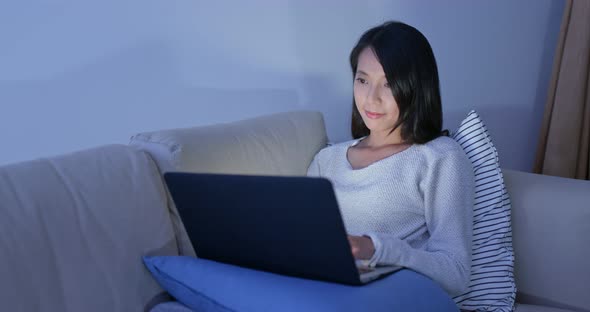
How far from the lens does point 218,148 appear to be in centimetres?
136

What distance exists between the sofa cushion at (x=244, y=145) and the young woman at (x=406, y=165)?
0.14 meters

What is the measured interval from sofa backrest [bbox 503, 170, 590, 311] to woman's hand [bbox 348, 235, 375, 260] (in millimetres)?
575

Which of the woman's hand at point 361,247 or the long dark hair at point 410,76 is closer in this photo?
the woman's hand at point 361,247

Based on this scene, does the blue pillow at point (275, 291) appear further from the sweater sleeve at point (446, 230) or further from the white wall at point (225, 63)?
the white wall at point (225, 63)

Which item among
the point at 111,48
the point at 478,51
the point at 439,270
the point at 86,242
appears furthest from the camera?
the point at 478,51

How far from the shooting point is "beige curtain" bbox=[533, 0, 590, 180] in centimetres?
210

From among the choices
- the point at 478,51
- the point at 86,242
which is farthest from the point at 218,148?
the point at 478,51

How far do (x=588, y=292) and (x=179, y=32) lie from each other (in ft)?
4.10

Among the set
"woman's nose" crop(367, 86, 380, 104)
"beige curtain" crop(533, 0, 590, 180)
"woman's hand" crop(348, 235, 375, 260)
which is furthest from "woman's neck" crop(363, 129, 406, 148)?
"beige curtain" crop(533, 0, 590, 180)

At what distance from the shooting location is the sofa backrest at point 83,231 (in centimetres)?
97

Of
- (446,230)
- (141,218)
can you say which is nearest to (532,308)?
(446,230)

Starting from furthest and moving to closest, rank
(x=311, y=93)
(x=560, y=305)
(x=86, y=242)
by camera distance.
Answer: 1. (x=311, y=93)
2. (x=560, y=305)
3. (x=86, y=242)

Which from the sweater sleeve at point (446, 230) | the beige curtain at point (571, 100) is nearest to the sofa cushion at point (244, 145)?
the sweater sleeve at point (446, 230)

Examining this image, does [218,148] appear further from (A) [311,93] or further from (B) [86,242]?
(A) [311,93]
